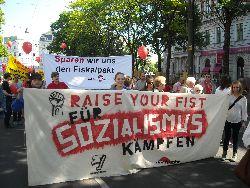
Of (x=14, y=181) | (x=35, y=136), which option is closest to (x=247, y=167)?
(x=35, y=136)

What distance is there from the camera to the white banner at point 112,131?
19.5 ft

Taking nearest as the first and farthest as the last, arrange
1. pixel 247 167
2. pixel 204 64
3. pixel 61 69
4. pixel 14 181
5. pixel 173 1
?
pixel 247 167
pixel 14 181
pixel 61 69
pixel 173 1
pixel 204 64

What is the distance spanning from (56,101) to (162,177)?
204cm

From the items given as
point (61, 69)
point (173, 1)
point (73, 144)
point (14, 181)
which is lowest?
point (14, 181)

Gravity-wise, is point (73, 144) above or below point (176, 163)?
above

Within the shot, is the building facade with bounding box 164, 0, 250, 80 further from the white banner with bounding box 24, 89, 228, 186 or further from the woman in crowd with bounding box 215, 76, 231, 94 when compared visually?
the white banner with bounding box 24, 89, 228, 186

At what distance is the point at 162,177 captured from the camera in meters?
6.44

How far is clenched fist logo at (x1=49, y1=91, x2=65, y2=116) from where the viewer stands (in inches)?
237

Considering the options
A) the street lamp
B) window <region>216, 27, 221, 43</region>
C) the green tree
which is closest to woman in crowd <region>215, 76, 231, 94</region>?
the street lamp

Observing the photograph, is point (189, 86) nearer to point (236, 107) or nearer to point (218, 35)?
point (236, 107)

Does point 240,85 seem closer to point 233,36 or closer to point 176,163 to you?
point 176,163

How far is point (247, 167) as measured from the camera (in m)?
5.29

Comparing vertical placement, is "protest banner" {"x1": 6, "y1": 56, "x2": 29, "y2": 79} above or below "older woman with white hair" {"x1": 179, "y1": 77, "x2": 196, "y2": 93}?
above

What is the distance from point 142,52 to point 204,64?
35324mm
